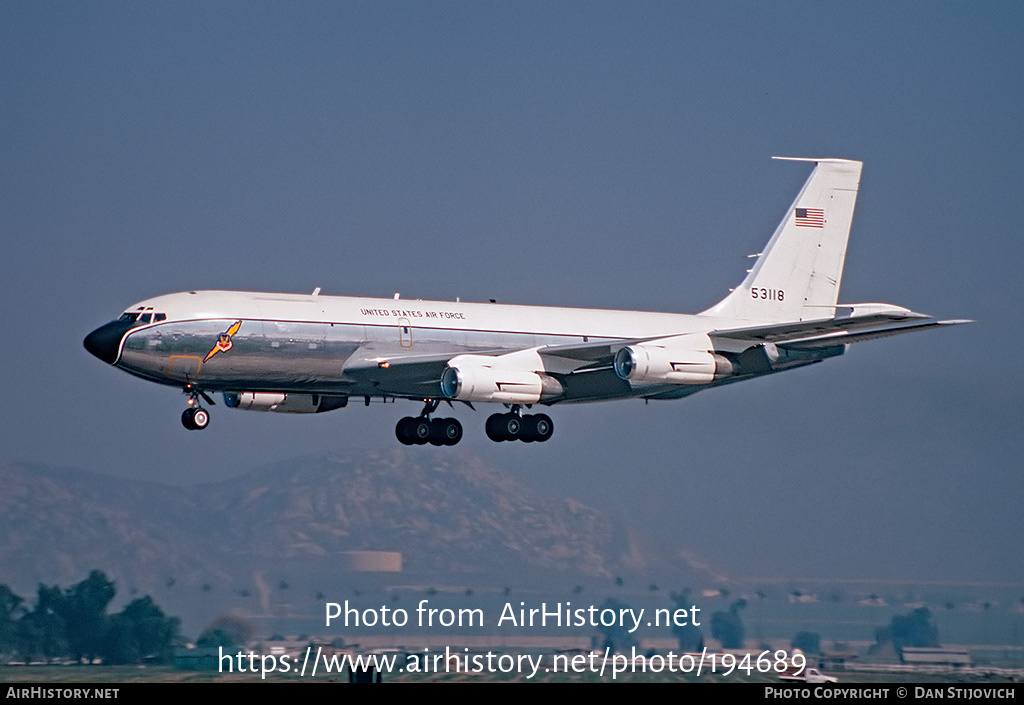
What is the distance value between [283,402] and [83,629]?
10.8m

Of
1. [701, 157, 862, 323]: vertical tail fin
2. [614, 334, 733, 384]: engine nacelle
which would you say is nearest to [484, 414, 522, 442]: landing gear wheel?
[614, 334, 733, 384]: engine nacelle

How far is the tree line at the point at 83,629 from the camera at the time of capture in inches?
2212

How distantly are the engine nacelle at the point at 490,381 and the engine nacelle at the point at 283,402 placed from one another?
17.2 feet

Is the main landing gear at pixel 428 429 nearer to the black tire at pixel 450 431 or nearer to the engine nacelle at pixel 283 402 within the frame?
the black tire at pixel 450 431

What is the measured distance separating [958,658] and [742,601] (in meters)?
7.61

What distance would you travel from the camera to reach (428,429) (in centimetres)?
6462

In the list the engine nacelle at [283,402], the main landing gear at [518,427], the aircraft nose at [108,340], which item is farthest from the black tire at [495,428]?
the aircraft nose at [108,340]

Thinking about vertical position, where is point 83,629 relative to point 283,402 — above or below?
below

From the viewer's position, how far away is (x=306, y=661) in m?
53.6

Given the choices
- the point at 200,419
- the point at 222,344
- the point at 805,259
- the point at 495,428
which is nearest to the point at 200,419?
the point at 200,419

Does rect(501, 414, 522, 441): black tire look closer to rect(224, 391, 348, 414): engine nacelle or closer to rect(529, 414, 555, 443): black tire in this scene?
rect(529, 414, 555, 443): black tire

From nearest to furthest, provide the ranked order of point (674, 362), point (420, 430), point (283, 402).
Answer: point (674, 362)
point (283, 402)
point (420, 430)

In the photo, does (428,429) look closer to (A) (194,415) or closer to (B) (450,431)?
(B) (450,431)
